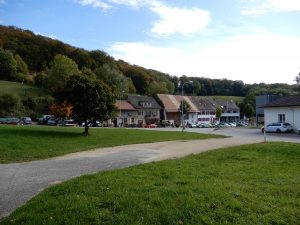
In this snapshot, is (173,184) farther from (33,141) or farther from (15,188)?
(33,141)

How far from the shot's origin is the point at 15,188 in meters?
10.1

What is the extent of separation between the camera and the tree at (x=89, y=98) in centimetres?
2990

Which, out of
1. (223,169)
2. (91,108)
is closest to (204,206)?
(223,169)

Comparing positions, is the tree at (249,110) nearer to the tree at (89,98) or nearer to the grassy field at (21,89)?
the grassy field at (21,89)

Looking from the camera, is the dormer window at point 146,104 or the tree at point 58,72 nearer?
the tree at point 58,72

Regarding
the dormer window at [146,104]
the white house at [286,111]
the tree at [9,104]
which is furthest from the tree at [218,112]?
the white house at [286,111]

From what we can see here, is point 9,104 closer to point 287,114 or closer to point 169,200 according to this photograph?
point 287,114

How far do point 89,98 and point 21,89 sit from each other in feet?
262

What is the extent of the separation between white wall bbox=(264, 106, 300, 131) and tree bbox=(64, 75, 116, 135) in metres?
28.8

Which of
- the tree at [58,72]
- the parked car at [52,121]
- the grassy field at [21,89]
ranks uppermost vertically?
the tree at [58,72]

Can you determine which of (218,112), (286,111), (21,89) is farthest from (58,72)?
(286,111)

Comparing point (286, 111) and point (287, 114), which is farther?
point (286, 111)

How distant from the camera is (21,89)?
103 meters

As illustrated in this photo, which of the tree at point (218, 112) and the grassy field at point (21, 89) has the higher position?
the grassy field at point (21, 89)
